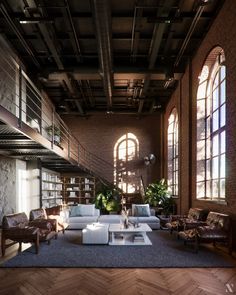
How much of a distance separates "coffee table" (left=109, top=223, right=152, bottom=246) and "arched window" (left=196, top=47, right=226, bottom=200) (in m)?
2.04

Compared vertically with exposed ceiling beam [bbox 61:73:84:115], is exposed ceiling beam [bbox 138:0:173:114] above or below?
above

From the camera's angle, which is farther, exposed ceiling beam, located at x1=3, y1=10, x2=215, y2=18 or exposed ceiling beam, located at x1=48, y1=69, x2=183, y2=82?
exposed ceiling beam, located at x1=48, y1=69, x2=183, y2=82

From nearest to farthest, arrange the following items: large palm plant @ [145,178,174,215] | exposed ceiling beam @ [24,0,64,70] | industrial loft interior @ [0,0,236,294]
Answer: industrial loft interior @ [0,0,236,294], exposed ceiling beam @ [24,0,64,70], large palm plant @ [145,178,174,215]

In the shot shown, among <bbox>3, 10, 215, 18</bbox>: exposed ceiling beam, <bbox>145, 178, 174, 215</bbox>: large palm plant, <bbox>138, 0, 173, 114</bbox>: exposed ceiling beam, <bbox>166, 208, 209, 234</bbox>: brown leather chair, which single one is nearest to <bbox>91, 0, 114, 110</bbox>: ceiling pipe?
<bbox>3, 10, 215, 18</bbox>: exposed ceiling beam

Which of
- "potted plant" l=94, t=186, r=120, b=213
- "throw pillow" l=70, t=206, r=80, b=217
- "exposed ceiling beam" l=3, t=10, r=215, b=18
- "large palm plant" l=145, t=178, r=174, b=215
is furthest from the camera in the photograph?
"potted plant" l=94, t=186, r=120, b=213

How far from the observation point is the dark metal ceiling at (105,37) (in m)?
7.27

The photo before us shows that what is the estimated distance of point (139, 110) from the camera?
15.1m

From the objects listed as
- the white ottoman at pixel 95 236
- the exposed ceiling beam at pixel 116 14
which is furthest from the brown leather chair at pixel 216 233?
the exposed ceiling beam at pixel 116 14

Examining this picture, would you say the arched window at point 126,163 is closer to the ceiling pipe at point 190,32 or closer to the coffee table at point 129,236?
the ceiling pipe at point 190,32

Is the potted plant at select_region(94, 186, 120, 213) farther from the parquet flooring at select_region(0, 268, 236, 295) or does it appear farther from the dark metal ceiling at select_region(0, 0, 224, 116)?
the parquet flooring at select_region(0, 268, 236, 295)

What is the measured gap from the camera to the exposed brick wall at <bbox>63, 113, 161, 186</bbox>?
16.1 metres

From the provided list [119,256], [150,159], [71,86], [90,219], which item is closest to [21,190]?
[90,219]

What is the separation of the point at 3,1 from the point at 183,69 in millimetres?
5820

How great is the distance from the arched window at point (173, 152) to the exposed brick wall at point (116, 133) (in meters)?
1.69
